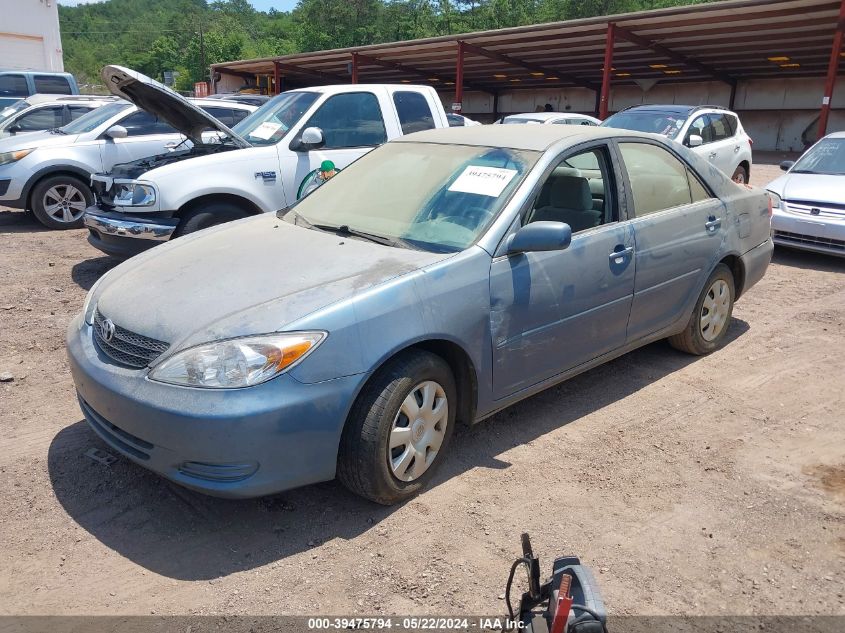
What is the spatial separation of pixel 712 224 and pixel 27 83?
707 inches

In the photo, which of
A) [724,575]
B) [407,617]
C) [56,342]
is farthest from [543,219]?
[56,342]

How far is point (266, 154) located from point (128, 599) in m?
5.00

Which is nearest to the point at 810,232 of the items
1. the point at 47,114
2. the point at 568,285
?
the point at 568,285

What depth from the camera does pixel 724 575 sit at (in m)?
2.83

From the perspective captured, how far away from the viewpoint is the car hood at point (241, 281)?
2.94 m

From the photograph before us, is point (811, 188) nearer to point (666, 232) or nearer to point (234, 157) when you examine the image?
point (666, 232)

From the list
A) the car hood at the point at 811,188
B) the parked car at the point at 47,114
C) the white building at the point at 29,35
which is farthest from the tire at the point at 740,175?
the white building at the point at 29,35

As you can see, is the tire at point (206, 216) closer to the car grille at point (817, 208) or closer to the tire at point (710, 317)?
the tire at point (710, 317)

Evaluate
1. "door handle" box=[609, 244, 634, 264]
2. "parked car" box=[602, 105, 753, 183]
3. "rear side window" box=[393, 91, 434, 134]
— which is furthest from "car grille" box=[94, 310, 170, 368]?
"parked car" box=[602, 105, 753, 183]

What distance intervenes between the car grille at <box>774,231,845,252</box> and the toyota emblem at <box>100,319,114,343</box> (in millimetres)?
7957

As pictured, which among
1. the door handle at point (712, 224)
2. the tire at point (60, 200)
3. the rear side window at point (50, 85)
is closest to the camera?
the door handle at point (712, 224)

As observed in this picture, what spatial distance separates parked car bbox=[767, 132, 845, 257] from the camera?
8125 mm

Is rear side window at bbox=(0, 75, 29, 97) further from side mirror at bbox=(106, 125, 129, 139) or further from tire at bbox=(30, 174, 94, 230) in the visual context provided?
side mirror at bbox=(106, 125, 129, 139)

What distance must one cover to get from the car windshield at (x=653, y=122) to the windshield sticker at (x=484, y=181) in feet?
26.3
